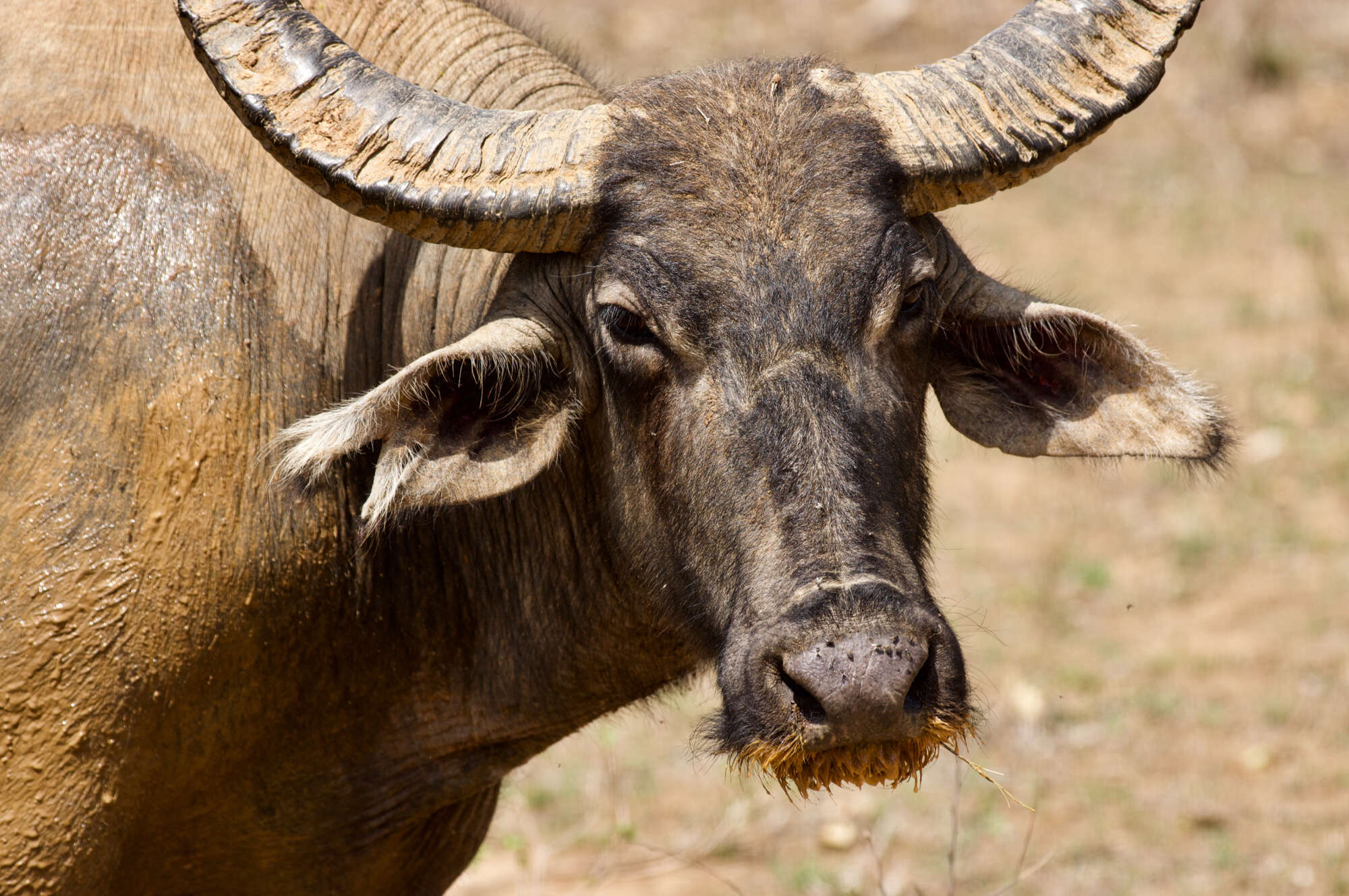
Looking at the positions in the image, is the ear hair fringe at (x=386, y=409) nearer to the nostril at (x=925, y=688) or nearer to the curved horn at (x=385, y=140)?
the curved horn at (x=385, y=140)

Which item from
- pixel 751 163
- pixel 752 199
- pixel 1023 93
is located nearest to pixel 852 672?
pixel 752 199

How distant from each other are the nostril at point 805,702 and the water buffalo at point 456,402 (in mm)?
11

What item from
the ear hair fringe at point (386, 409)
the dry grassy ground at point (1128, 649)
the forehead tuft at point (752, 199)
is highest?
the forehead tuft at point (752, 199)

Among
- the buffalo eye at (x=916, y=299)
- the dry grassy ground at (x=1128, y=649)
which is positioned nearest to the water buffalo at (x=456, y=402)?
the buffalo eye at (x=916, y=299)

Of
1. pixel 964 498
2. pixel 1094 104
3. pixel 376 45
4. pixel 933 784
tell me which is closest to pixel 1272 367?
pixel 964 498

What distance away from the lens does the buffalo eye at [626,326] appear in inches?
153

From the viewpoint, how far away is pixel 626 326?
3.91 metres

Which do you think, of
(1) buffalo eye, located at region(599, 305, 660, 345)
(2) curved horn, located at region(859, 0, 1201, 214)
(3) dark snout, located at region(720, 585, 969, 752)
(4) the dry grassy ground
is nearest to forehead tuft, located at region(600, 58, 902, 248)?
(2) curved horn, located at region(859, 0, 1201, 214)

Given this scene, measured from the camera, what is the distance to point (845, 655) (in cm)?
336

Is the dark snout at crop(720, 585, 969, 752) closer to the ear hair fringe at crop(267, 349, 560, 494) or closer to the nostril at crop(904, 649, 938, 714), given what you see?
the nostril at crop(904, 649, 938, 714)

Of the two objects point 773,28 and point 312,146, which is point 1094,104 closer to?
point 312,146

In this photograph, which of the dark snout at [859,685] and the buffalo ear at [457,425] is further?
the buffalo ear at [457,425]

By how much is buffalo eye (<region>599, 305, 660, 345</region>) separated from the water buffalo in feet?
0.04

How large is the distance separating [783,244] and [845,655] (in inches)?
42.9
